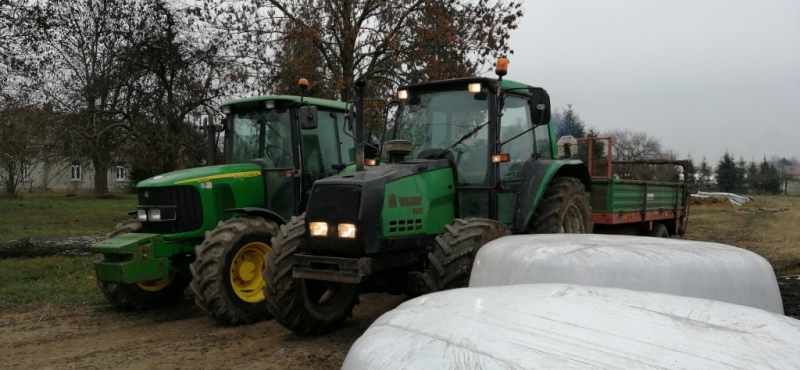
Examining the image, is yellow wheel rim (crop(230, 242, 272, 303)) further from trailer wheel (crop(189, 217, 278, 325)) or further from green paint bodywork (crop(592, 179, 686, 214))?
green paint bodywork (crop(592, 179, 686, 214))

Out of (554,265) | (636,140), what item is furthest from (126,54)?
(636,140)

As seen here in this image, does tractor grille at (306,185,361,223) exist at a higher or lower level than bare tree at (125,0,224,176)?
lower

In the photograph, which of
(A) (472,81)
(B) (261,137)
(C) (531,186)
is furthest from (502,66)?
(B) (261,137)

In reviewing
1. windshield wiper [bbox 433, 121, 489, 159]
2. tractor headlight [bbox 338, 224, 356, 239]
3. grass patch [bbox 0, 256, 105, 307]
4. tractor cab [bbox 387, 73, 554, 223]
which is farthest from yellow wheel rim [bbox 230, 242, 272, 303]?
grass patch [bbox 0, 256, 105, 307]

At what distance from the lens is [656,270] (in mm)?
3246

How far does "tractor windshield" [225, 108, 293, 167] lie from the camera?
7.36 metres

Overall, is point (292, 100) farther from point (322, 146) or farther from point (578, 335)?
point (578, 335)

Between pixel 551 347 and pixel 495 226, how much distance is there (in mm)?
3302

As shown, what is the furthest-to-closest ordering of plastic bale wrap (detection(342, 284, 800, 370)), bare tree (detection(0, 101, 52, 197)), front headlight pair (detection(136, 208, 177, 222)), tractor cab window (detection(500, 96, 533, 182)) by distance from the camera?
1. bare tree (detection(0, 101, 52, 197))
2. front headlight pair (detection(136, 208, 177, 222))
3. tractor cab window (detection(500, 96, 533, 182))
4. plastic bale wrap (detection(342, 284, 800, 370))

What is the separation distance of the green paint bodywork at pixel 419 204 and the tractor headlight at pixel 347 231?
274 millimetres

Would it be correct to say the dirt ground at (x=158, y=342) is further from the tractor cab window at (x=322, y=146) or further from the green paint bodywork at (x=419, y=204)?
the tractor cab window at (x=322, y=146)

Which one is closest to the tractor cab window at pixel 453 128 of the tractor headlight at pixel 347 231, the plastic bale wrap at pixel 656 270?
the tractor headlight at pixel 347 231

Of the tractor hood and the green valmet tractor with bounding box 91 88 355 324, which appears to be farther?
the tractor hood

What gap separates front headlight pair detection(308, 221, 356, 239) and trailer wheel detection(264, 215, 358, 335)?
0.26 meters
